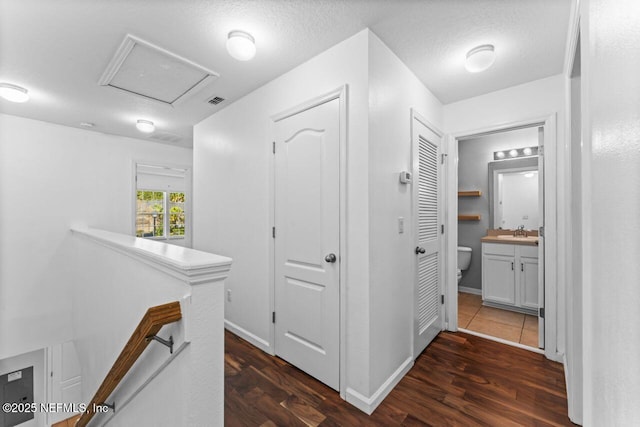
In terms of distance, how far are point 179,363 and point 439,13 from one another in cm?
226

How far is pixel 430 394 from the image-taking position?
1796 mm

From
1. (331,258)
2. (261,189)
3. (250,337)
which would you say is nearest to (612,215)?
(331,258)

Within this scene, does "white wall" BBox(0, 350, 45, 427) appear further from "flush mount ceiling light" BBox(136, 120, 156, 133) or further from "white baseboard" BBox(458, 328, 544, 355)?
"white baseboard" BBox(458, 328, 544, 355)

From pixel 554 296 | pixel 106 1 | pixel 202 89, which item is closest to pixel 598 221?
pixel 554 296

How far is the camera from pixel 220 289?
3.26 feet

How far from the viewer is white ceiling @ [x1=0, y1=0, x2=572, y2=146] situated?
1.51 metres

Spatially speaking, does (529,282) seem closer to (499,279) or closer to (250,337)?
(499,279)

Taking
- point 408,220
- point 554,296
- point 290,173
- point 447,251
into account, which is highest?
point 290,173

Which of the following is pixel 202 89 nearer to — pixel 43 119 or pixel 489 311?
pixel 43 119

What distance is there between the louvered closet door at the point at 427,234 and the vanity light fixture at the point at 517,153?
1.84m

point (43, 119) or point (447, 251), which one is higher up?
point (43, 119)

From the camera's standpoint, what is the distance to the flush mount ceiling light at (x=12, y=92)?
2.32 m

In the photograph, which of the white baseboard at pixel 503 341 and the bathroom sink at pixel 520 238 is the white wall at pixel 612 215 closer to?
the white baseboard at pixel 503 341

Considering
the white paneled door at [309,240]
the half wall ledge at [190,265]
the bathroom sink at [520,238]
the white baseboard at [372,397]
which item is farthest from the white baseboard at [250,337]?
the bathroom sink at [520,238]
